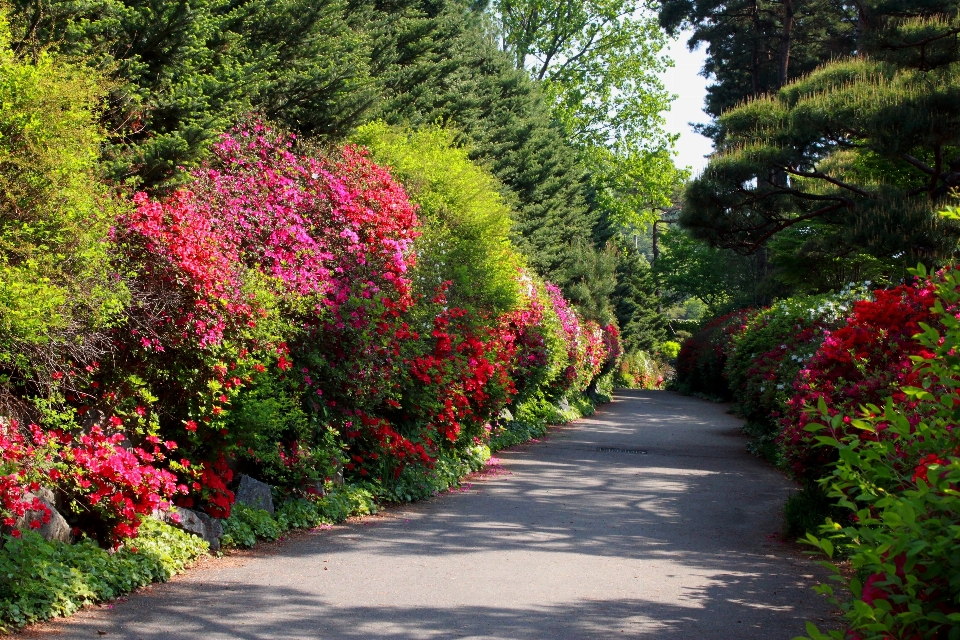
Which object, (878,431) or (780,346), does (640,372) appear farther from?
(878,431)

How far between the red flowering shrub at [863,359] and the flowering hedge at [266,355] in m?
4.50

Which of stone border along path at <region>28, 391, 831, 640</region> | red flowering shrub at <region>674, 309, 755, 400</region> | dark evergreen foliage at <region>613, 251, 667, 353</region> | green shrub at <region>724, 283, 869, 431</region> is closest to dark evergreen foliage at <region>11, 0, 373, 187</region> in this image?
stone border along path at <region>28, 391, 831, 640</region>

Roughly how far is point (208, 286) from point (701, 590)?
4.59 m

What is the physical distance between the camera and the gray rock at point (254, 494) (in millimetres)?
8586

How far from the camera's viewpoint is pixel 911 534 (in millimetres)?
2746

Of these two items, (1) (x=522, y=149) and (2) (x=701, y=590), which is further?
(1) (x=522, y=149)

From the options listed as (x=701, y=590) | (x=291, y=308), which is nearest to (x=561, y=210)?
(x=291, y=308)

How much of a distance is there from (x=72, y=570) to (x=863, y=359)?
7190mm

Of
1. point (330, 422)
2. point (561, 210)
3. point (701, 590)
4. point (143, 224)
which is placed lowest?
point (701, 590)

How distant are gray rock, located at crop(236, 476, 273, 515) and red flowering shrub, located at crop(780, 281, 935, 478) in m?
5.09

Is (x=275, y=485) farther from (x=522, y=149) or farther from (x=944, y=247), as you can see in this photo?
(x=522, y=149)

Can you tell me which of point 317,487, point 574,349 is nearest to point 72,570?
point 317,487

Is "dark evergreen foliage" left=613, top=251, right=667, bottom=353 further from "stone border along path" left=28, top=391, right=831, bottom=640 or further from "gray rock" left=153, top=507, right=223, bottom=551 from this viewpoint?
"gray rock" left=153, top=507, right=223, bottom=551

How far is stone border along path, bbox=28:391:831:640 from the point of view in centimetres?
574
